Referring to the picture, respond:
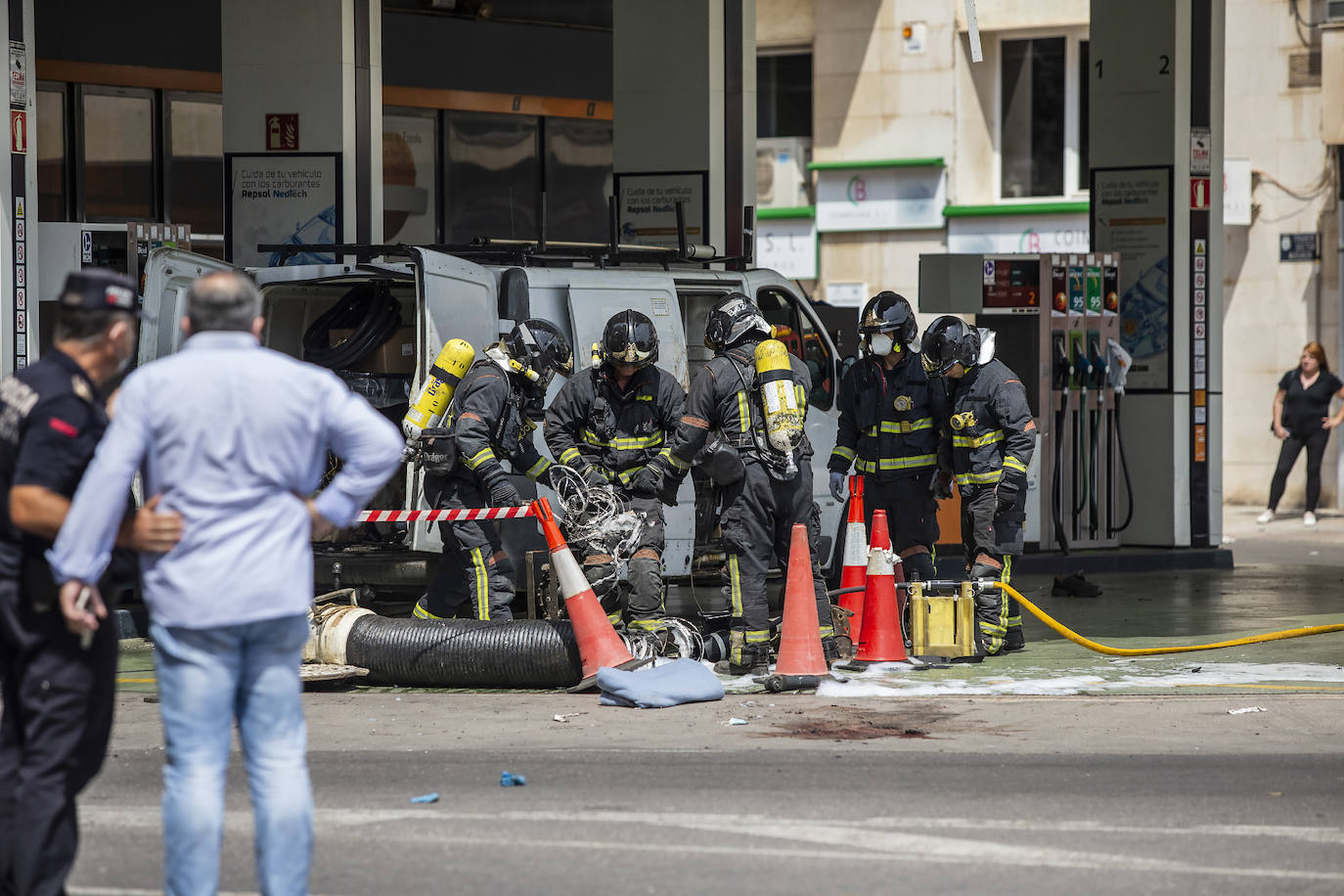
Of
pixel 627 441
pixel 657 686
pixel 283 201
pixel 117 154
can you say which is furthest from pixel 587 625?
pixel 117 154

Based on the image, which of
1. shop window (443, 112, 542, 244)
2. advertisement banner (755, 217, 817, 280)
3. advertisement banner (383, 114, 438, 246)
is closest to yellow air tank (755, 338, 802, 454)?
advertisement banner (383, 114, 438, 246)

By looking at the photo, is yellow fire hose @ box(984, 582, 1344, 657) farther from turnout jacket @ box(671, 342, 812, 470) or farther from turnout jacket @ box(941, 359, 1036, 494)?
turnout jacket @ box(671, 342, 812, 470)

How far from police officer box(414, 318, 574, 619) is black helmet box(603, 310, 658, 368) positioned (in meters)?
0.34

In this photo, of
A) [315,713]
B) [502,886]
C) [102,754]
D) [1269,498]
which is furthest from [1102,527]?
[102,754]

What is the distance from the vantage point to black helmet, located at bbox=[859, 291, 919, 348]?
10754mm

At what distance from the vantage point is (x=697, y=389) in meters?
9.97

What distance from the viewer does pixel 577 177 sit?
848 inches

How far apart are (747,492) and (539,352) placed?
57.8 inches

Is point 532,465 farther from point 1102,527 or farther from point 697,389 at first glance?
point 1102,527

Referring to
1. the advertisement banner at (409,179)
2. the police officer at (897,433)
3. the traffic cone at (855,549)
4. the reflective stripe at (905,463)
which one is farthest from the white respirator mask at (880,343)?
the advertisement banner at (409,179)

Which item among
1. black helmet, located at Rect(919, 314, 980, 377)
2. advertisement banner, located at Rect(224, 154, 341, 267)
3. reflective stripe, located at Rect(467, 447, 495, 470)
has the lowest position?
reflective stripe, located at Rect(467, 447, 495, 470)

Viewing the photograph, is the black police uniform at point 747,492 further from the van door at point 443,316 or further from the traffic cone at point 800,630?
the van door at point 443,316

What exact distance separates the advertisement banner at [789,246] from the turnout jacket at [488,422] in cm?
1444

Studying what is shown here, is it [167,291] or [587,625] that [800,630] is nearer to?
[587,625]
